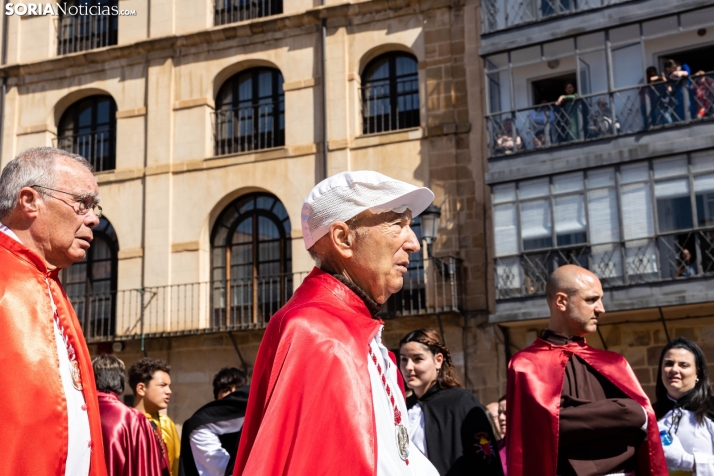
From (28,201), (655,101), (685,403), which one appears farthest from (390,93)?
(28,201)

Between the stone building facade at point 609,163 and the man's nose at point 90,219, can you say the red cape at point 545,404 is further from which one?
the stone building facade at point 609,163

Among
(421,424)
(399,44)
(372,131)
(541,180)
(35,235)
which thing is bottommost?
(421,424)

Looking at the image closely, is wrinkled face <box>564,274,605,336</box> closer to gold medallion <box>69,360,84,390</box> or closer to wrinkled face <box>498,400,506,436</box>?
gold medallion <box>69,360,84,390</box>

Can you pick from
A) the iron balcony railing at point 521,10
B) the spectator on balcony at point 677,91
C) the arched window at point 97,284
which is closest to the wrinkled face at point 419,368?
the spectator on balcony at point 677,91

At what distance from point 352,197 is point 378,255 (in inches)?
9.3

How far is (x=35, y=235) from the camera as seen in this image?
13.0 feet

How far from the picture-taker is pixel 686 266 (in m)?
17.2

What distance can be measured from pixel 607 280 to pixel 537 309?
4.47 feet

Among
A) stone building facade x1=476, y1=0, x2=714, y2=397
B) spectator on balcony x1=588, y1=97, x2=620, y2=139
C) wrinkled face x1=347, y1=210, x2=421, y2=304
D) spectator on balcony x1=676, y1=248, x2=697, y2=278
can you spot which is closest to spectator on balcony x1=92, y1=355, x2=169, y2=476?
wrinkled face x1=347, y1=210, x2=421, y2=304

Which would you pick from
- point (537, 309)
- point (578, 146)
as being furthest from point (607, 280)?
point (578, 146)

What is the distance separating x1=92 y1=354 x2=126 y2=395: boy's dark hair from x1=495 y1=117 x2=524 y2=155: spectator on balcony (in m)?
13.3

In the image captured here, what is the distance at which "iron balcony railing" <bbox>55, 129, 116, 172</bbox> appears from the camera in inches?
909

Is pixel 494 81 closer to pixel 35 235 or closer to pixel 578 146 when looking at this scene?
pixel 578 146

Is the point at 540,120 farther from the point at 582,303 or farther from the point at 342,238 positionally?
the point at 342,238
